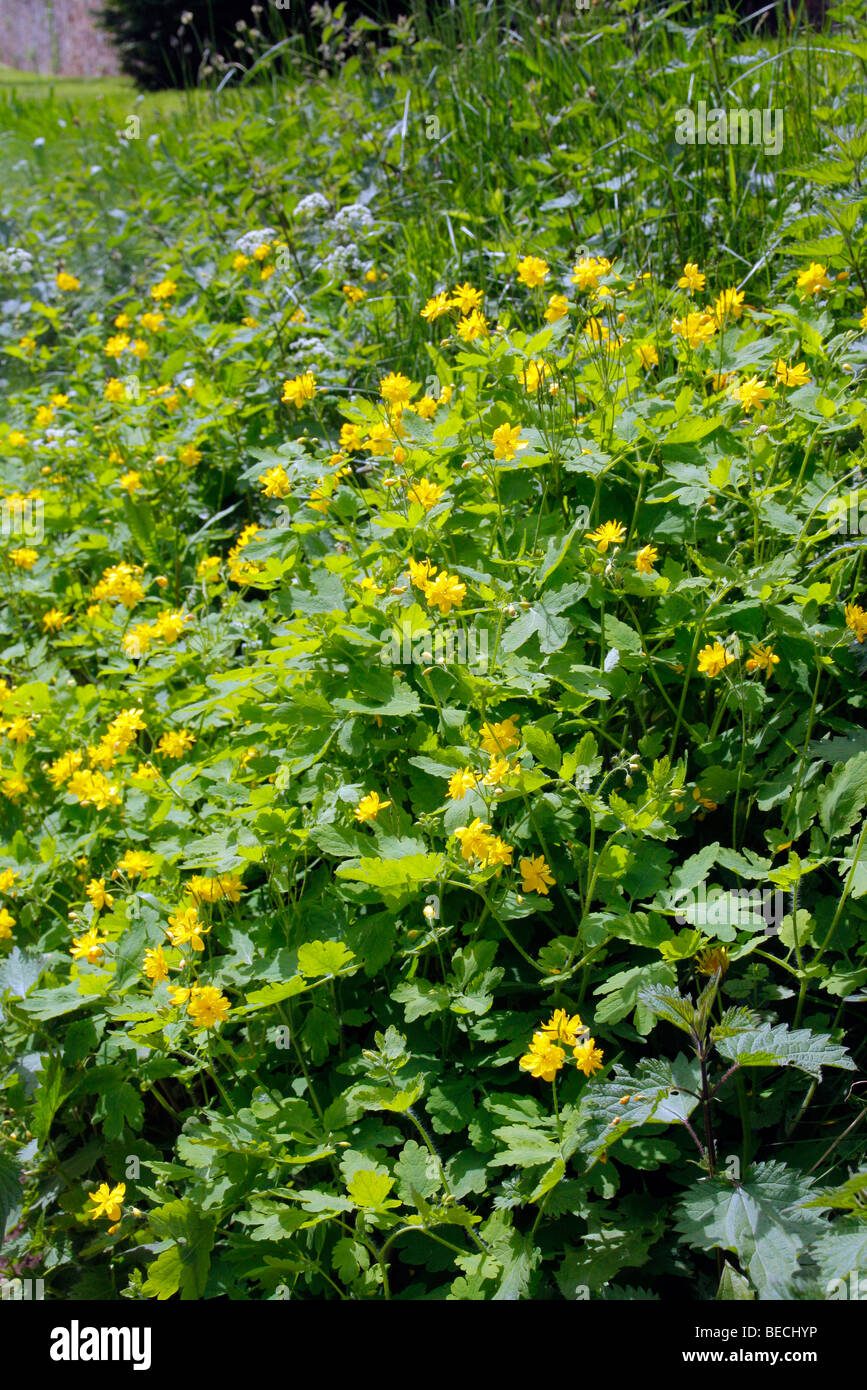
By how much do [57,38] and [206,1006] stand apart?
17.2m

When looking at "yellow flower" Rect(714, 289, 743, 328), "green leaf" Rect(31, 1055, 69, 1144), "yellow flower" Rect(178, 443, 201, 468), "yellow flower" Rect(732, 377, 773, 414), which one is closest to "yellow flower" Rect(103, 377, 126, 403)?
"yellow flower" Rect(178, 443, 201, 468)

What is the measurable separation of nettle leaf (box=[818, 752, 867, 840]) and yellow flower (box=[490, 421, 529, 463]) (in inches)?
34.1

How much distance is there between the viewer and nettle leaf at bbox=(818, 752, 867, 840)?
1.76m

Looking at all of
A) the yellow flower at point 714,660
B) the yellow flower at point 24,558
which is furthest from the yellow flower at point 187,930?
the yellow flower at point 24,558

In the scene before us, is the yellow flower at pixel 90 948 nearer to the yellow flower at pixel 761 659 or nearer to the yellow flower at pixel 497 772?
the yellow flower at pixel 497 772

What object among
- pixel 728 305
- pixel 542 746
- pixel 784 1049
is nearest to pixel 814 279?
pixel 728 305

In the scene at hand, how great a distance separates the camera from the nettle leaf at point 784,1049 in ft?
4.82

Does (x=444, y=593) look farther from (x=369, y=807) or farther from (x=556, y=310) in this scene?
(x=556, y=310)

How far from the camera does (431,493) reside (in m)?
2.11

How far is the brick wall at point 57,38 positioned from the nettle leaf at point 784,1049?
55.0 ft
